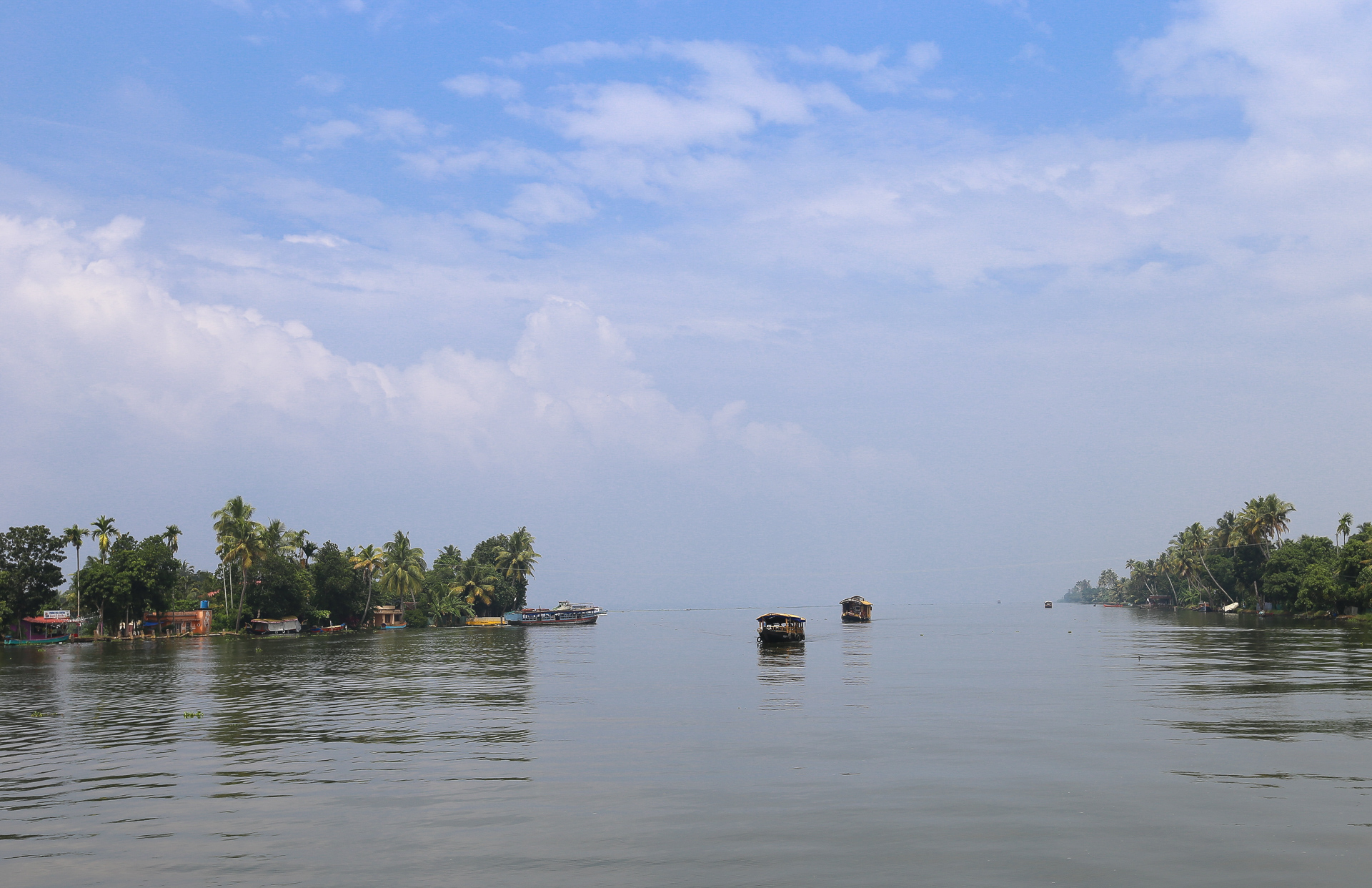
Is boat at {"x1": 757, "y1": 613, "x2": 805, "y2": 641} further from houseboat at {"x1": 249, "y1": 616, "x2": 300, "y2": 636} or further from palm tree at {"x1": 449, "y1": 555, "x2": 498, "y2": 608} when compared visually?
palm tree at {"x1": 449, "y1": 555, "x2": 498, "y2": 608}

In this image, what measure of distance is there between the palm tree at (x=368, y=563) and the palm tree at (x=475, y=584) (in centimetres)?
2413

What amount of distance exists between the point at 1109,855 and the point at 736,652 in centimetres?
7384

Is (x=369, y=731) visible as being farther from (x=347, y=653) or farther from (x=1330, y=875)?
(x=347, y=653)

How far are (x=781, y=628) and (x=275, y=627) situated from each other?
7794 cm

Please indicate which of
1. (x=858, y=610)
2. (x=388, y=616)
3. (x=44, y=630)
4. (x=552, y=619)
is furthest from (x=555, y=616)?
(x=44, y=630)

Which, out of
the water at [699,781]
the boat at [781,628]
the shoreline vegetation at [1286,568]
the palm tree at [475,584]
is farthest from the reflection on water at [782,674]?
the palm tree at [475,584]

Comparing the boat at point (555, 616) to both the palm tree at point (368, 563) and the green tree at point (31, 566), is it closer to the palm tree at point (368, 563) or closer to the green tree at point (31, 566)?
the palm tree at point (368, 563)

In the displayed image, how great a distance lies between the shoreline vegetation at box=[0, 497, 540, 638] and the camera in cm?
11481

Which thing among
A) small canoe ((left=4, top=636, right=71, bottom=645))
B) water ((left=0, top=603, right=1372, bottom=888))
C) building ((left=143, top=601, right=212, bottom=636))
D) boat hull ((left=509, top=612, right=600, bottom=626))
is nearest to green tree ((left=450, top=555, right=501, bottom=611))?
boat hull ((left=509, top=612, right=600, bottom=626))

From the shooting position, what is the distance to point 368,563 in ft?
531

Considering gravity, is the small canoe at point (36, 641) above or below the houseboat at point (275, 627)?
above

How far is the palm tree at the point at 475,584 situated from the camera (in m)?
188

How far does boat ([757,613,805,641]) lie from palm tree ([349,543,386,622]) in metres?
82.9

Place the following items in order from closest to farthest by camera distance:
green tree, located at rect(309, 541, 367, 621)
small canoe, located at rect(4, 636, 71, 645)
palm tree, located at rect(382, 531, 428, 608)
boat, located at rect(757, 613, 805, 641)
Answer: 1. boat, located at rect(757, 613, 805, 641)
2. small canoe, located at rect(4, 636, 71, 645)
3. green tree, located at rect(309, 541, 367, 621)
4. palm tree, located at rect(382, 531, 428, 608)
